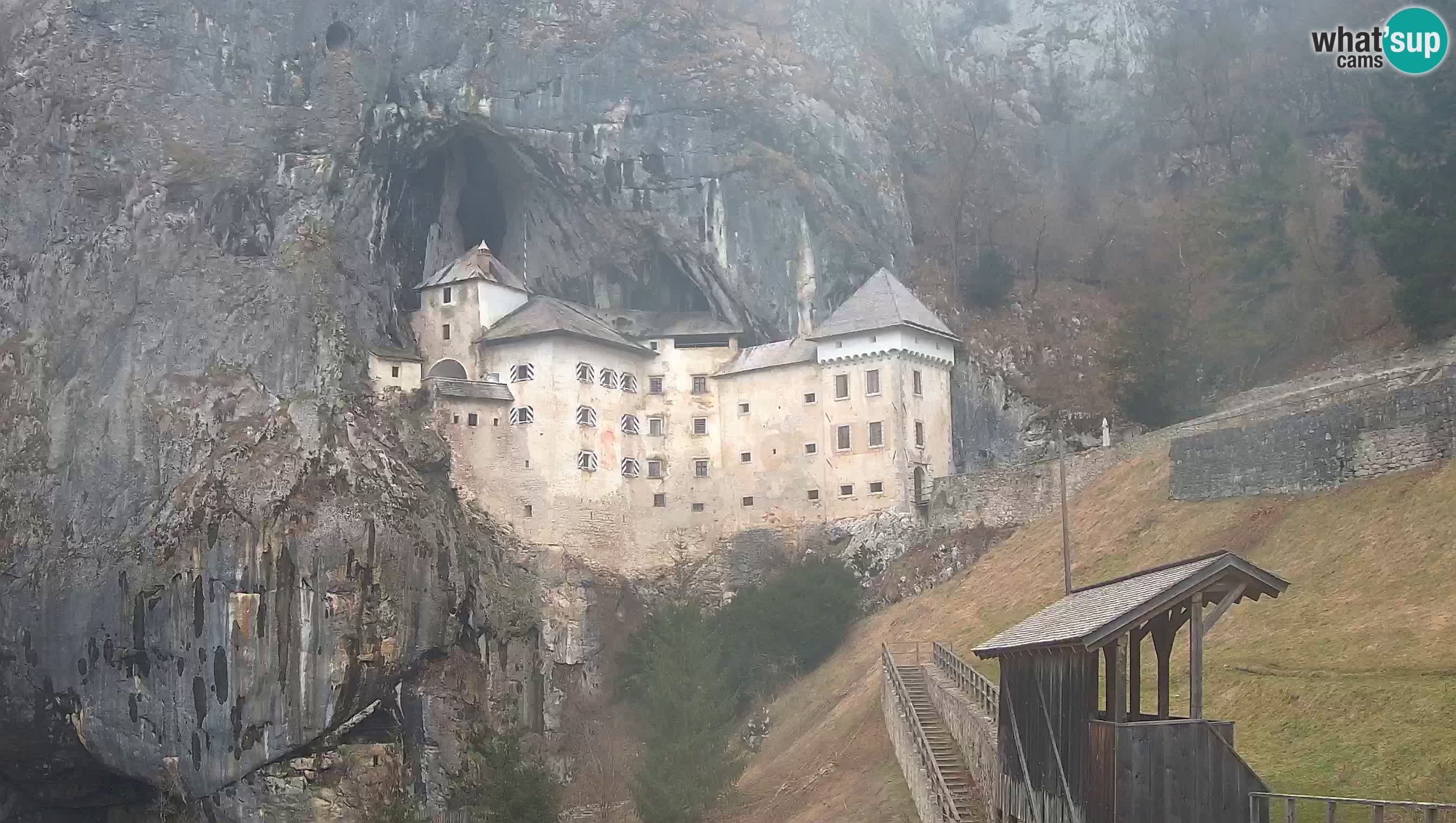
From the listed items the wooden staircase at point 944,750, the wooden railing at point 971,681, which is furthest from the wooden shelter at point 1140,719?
the wooden staircase at point 944,750

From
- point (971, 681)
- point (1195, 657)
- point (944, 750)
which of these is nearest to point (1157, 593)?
point (1195, 657)

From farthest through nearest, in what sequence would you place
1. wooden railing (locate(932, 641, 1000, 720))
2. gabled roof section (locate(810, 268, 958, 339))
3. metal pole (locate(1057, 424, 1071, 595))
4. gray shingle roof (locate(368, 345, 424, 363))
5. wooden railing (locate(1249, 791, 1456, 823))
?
gray shingle roof (locate(368, 345, 424, 363))
gabled roof section (locate(810, 268, 958, 339))
metal pole (locate(1057, 424, 1071, 595))
wooden railing (locate(932, 641, 1000, 720))
wooden railing (locate(1249, 791, 1456, 823))

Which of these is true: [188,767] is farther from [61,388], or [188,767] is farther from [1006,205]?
[1006,205]

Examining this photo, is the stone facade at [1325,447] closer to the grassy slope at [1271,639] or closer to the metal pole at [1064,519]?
the grassy slope at [1271,639]

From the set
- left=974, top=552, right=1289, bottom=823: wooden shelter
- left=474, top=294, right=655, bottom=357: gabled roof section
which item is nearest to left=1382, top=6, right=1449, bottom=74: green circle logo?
left=474, top=294, right=655, bottom=357: gabled roof section

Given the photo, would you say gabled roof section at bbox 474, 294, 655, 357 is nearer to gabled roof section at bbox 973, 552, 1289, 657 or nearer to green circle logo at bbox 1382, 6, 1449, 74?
green circle logo at bbox 1382, 6, 1449, 74

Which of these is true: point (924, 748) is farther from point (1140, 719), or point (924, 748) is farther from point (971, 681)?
point (1140, 719)

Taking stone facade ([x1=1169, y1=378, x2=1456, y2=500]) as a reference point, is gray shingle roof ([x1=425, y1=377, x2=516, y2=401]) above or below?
above
